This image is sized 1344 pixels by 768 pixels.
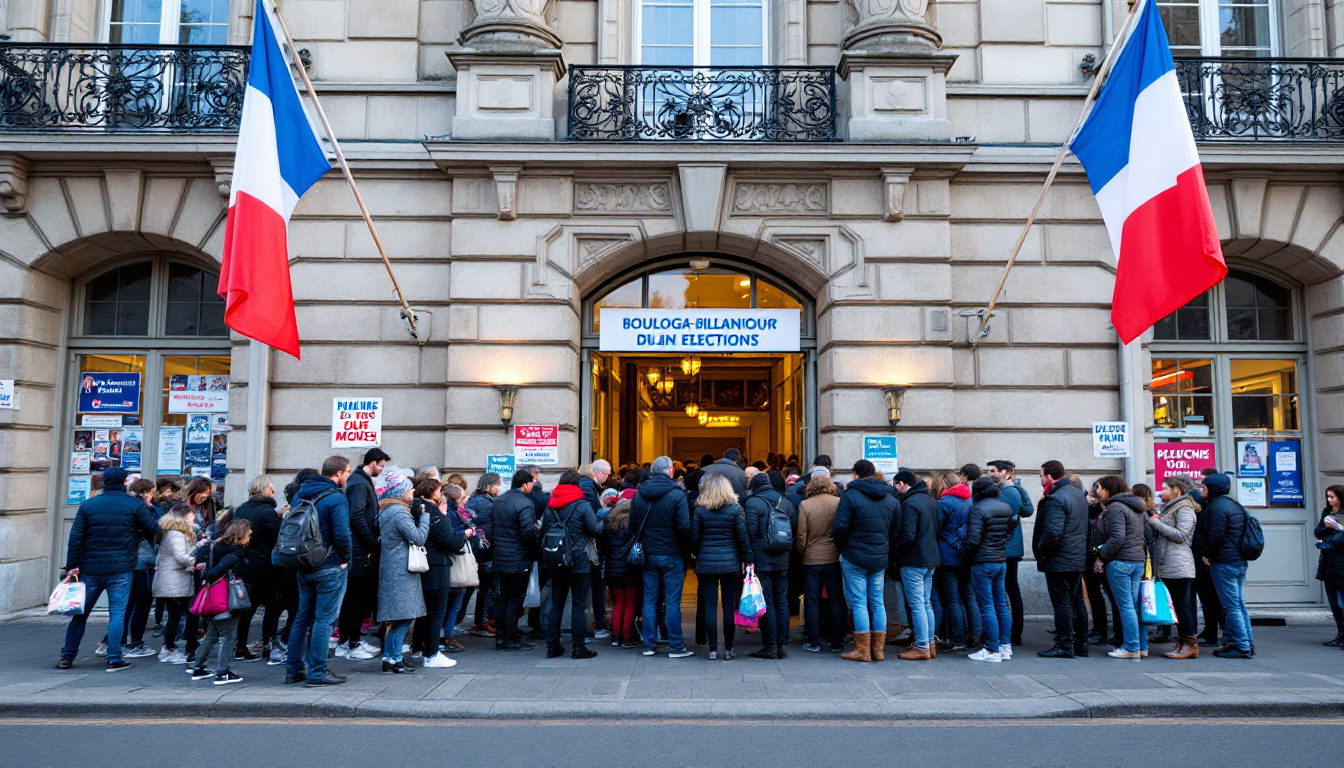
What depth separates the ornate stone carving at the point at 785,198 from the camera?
12.2m

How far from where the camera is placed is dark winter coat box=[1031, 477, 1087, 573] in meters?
8.98

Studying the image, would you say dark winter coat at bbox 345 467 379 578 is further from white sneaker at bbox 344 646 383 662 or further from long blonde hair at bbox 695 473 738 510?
long blonde hair at bbox 695 473 738 510

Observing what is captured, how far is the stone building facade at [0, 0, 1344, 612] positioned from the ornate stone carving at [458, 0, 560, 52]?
37 millimetres

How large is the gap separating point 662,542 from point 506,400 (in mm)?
3469

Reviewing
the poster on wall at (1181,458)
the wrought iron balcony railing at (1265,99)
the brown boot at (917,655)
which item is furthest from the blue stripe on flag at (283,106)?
the poster on wall at (1181,458)

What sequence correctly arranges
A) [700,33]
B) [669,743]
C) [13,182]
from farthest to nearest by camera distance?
[700,33], [13,182], [669,743]

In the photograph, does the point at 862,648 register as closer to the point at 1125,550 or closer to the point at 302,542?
the point at 1125,550

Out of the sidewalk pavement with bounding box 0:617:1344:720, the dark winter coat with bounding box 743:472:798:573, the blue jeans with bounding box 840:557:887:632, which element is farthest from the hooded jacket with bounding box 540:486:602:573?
the blue jeans with bounding box 840:557:887:632

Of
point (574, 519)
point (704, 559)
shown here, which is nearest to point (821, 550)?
point (704, 559)

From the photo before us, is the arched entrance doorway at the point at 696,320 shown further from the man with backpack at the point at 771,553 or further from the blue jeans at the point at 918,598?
the blue jeans at the point at 918,598

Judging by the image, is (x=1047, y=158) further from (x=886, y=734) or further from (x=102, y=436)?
(x=102, y=436)

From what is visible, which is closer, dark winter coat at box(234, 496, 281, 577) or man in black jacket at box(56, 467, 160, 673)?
dark winter coat at box(234, 496, 281, 577)

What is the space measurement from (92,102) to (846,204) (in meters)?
9.91

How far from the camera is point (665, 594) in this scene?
9.38 metres
